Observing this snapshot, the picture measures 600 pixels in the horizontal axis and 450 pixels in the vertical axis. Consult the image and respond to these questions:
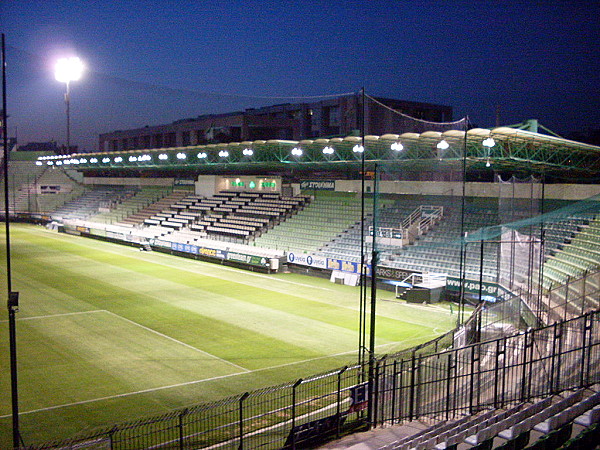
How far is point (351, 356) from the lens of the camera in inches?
675

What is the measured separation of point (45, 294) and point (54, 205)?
48.7 meters

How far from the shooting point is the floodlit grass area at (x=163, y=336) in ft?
43.9

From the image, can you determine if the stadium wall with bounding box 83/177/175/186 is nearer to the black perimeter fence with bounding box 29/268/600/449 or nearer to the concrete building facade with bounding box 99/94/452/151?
the concrete building facade with bounding box 99/94/452/151

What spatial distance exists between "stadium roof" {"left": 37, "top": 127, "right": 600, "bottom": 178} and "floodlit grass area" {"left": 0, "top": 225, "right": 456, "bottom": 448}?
6.36m

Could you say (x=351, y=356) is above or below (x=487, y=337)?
below

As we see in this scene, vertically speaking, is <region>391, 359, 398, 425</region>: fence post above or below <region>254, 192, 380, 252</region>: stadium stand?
below

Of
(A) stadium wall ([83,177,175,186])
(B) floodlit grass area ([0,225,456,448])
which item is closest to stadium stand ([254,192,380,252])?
(B) floodlit grass area ([0,225,456,448])

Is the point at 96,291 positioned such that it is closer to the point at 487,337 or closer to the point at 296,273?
the point at 296,273

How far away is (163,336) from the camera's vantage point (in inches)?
750

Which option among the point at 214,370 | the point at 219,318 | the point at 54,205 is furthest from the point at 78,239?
the point at 214,370

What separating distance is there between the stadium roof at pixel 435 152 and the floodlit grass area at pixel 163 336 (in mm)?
6363

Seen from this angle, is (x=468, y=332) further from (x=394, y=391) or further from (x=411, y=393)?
(x=394, y=391)

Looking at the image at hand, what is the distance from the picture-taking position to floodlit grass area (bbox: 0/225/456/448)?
13.4 m

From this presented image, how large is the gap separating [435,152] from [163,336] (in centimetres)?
1485
